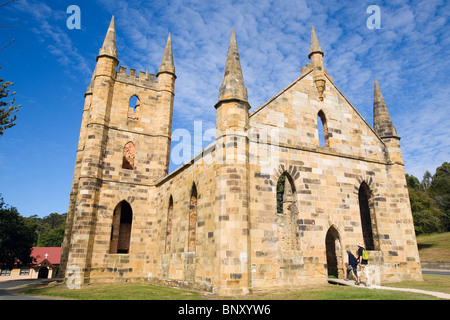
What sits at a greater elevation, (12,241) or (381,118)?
(381,118)

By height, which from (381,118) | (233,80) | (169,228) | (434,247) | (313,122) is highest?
(381,118)

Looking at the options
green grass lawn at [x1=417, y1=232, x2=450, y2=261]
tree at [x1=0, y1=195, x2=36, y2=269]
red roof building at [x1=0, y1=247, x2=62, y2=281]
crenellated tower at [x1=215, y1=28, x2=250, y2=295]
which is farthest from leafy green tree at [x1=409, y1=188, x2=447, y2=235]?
red roof building at [x1=0, y1=247, x2=62, y2=281]

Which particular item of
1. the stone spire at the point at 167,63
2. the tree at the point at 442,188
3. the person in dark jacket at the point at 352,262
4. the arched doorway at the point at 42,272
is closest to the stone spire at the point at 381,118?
the person in dark jacket at the point at 352,262

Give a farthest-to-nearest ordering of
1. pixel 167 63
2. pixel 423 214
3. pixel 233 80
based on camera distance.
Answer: pixel 423 214
pixel 167 63
pixel 233 80

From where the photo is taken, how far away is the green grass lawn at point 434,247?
34.9 metres

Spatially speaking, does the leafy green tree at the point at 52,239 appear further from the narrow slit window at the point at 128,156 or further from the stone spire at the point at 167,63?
the stone spire at the point at 167,63

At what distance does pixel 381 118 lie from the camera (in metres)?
17.3

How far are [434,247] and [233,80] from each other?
3942 cm

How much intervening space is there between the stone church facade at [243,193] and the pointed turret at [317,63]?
53mm

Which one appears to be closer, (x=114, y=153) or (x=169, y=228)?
(x=169, y=228)

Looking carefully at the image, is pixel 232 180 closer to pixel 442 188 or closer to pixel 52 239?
pixel 442 188

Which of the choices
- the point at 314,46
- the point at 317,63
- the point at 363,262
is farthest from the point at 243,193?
the point at 314,46

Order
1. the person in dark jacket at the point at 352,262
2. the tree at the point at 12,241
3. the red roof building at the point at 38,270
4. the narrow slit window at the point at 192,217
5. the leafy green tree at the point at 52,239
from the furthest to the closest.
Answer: the leafy green tree at the point at 52,239 → the red roof building at the point at 38,270 → the tree at the point at 12,241 → the narrow slit window at the point at 192,217 → the person in dark jacket at the point at 352,262
